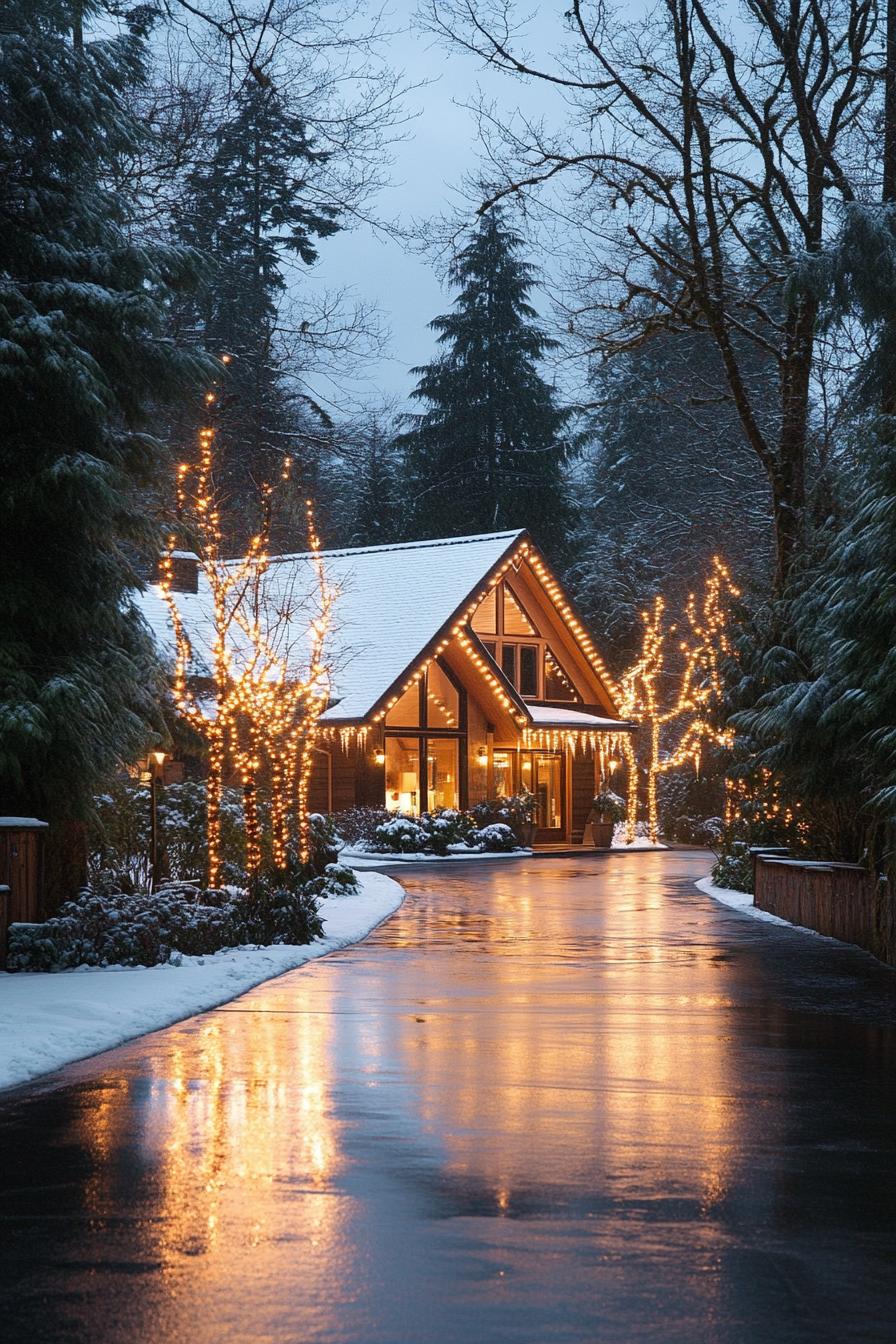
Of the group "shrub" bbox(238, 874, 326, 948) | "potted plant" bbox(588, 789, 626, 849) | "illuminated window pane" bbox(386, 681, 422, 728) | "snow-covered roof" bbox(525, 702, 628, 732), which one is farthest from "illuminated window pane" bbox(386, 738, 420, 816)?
"shrub" bbox(238, 874, 326, 948)

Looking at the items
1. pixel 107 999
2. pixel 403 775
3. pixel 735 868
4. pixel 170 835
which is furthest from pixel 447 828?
pixel 107 999

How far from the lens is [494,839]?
145 ft

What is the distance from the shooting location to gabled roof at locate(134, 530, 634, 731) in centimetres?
4391

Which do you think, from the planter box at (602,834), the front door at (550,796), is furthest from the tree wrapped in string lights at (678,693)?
the front door at (550,796)

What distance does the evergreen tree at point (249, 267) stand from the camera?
21406 millimetres

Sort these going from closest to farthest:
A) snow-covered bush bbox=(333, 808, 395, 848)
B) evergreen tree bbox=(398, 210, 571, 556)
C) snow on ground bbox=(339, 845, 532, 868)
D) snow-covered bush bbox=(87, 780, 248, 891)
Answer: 1. snow-covered bush bbox=(87, 780, 248, 891)
2. snow on ground bbox=(339, 845, 532, 868)
3. snow-covered bush bbox=(333, 808, 395, 848)
4. evergreen tree bbox=(398, 210, 571, 556)

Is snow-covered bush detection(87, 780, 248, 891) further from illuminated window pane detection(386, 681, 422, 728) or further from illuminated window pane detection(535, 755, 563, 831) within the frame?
illuminated window pane detection(535, 755, 563, 831)

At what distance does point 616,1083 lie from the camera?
1044cm

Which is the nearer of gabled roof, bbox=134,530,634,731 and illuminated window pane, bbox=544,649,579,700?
gabled roof, bbox=134,530,634,731

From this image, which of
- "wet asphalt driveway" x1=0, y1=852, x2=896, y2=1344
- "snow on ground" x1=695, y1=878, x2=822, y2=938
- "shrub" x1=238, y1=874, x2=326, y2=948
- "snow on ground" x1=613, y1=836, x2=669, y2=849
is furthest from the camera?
"snow on ground" x1=613, y1=836, x2=669, y2=849

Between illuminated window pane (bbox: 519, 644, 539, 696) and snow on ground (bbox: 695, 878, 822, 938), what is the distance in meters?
16.6

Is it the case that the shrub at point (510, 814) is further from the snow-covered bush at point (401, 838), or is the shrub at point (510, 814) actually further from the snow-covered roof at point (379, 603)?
the snow-covered roof at point (379, 603)

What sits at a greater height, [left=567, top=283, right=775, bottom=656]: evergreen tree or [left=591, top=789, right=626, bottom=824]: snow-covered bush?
[left=567, top=283, right=775, bottom=656]: evergreen tree

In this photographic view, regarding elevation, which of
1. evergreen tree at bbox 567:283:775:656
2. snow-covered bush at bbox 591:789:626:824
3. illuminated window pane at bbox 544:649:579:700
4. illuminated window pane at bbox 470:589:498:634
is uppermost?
evergreen tree at bbox 567:283:775:656
